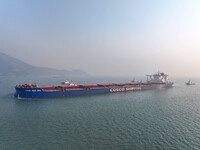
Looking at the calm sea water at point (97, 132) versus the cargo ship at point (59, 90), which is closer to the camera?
the calm sea water at point (97, 132)

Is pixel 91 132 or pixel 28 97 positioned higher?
pixel 28 97

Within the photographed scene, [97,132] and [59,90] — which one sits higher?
[59,90]

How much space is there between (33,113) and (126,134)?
2055cm

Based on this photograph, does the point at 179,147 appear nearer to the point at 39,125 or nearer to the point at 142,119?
the point at 142,119

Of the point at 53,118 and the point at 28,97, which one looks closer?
the point at 53,118

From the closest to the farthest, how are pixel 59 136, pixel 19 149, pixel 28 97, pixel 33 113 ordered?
pixel 19 149, pixel 59 136, pixel 33 113, pixel 28 97

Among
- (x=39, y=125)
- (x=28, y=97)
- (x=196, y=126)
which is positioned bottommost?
(x=196, y=126)

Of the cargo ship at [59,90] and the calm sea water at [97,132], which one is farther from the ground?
the cargo ship at [59,90]

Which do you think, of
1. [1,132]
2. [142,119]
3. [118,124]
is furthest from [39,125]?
[142,119]

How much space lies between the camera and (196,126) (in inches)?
793

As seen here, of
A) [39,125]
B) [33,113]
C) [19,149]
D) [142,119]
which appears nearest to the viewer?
[19,149]

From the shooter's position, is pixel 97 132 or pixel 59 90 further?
pixel 59 90

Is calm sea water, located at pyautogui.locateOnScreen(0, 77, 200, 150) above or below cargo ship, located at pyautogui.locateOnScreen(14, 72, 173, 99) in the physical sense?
below

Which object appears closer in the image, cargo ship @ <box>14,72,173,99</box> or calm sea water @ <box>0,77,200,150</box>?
calm sea water @ <box>0,77,200,150</box>
